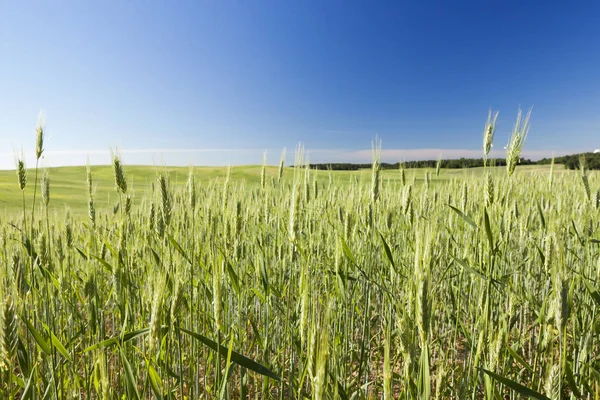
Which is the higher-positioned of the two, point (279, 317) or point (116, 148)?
point (116, 148)

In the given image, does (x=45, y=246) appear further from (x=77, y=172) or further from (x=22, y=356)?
(x=77, y=172)

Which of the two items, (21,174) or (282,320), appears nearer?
(21,174)

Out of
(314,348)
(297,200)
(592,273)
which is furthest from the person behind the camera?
(592,273)

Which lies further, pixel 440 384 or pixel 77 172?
pixel 77 172

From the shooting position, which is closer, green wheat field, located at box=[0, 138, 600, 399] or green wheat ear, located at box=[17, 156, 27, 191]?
green wheat field, located at box=[0, 138, 600, 399]

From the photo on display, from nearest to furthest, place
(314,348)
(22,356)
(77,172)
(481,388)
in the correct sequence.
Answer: (314,348) → (22,356) → (481,388) → (77,172)

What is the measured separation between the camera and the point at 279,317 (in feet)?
6.25

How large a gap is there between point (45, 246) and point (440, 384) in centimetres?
183

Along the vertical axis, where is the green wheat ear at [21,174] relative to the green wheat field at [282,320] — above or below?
above

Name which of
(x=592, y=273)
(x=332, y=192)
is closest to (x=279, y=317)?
(x=592, y=273)

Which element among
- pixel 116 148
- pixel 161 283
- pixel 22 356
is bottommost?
pixel 22 356

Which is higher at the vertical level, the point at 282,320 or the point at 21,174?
the point at 21,174

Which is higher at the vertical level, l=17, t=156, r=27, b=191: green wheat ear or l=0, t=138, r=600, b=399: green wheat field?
l=17, t=156, r=27, b=191: green wheat ear

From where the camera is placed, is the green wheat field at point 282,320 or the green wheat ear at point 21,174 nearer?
the green wheat field at point 282,320
